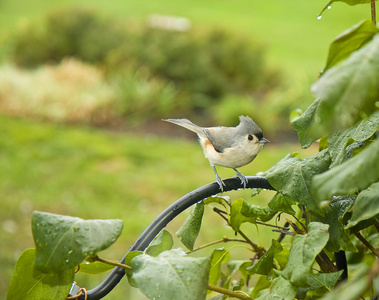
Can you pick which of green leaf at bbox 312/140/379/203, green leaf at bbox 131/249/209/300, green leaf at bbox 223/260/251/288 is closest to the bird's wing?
green leaf at bbox 223/260/251/288

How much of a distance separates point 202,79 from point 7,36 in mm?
3808

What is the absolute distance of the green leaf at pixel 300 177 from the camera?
2.69 feet

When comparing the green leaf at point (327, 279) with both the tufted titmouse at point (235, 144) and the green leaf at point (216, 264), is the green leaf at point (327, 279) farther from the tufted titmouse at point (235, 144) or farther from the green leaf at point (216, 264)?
the tufted titmouse at point (235, 144)

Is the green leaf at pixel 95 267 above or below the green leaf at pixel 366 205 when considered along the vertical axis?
below

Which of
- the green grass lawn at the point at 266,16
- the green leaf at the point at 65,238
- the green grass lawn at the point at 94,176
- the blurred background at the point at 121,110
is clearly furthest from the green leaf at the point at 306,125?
the green grass lawn at the point at 266,16

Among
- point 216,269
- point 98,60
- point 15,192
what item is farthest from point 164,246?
point 98,60

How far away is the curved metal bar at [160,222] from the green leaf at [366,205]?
256mm

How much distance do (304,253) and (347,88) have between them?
1.14 ft

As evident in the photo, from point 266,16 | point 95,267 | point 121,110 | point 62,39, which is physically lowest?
point 121,110

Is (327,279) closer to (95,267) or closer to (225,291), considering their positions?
(225,291)

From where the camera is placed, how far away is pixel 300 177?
832 millimetres

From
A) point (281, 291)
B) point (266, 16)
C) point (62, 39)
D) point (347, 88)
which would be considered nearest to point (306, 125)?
point (281, 291)

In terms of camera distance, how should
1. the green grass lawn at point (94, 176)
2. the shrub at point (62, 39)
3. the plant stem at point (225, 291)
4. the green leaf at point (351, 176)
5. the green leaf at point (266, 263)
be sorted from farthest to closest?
the shrub at point (62, 39)
the green grass lawn at point (94, 176)
the green leaf at point (266, 263)
the plant stem at point (225, 291)
the green leaf at point (351, 176)

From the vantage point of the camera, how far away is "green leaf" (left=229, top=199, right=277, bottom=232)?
91 centimetres
